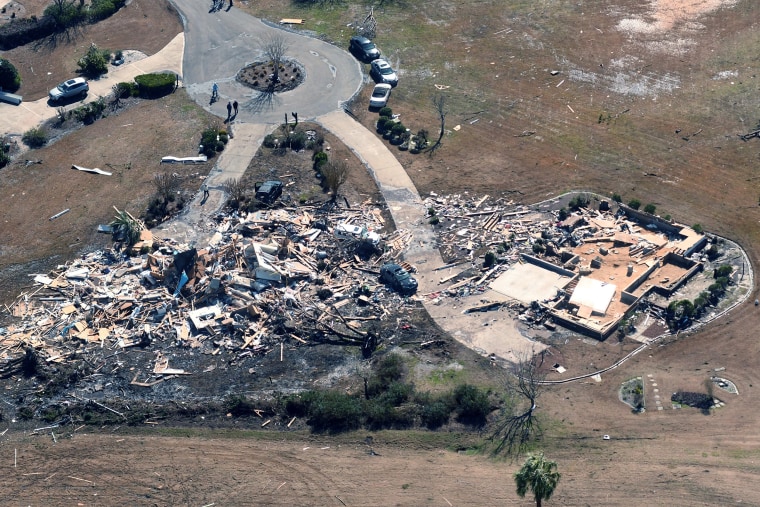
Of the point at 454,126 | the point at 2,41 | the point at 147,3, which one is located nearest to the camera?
the point at 454,126

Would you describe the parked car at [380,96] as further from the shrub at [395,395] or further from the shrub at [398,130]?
the shrub at [395,395]

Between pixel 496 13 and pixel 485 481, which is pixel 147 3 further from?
pixel 485 481

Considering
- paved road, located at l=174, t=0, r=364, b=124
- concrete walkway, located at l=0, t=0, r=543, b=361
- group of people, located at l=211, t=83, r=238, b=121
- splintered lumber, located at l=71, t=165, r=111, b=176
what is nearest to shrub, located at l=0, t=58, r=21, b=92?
concrete walkway, located at l=0, t=0, r=543, b=361

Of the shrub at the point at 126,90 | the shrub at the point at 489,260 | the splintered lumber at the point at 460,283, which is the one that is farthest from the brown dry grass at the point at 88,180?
the shrub at the point at 489,260

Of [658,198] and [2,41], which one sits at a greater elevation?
[2,41]

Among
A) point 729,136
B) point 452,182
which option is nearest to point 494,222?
point 452,182

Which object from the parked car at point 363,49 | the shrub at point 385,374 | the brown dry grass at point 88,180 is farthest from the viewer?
the parked car at point 363,49

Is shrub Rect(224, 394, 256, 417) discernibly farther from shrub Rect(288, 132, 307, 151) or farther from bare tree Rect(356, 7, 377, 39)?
bare tree Rect(356, 7, 377, 39)
